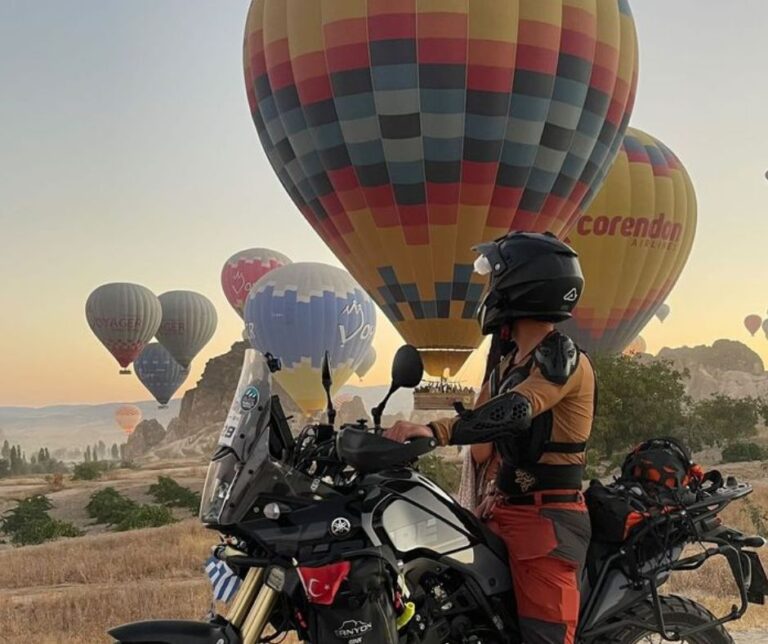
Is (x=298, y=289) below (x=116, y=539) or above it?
above

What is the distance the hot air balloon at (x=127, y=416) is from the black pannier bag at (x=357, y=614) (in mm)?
83524

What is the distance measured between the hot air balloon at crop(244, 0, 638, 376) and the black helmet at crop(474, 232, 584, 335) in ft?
53.1

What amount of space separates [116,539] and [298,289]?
2226 centimetres

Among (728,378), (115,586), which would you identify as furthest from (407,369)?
(728,378)

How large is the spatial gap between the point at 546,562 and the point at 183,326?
6527cm

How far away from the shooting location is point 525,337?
12.6ft

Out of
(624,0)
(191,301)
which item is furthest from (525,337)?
(191,301)

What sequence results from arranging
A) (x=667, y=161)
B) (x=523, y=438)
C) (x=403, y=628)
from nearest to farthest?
(x=403, y=628), (x=523, y=438), (x=667, y=161)

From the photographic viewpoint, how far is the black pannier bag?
2.98 m

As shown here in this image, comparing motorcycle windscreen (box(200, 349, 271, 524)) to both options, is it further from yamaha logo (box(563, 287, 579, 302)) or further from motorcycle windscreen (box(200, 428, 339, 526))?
yamaha logo (box(563, 287, 579, 302))

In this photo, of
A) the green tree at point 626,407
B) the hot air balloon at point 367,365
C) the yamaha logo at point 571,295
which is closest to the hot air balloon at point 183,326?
the hot air balloon at point 367,365

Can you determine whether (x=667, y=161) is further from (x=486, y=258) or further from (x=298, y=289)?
(x=486, y=258)

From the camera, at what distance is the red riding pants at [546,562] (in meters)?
3.48

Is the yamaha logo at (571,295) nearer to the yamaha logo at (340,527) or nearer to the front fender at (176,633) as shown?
the yamaha logo at (340,527)
